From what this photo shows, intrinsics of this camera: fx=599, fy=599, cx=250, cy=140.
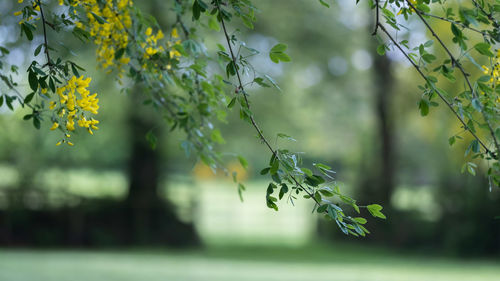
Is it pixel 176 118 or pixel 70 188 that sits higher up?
pixel 70 188

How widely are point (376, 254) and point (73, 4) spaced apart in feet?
37.6

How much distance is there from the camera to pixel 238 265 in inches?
412

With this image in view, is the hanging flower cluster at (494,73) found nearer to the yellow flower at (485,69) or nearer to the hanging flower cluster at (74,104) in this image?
the yellow flower at (485,69)

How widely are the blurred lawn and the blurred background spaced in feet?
0.21

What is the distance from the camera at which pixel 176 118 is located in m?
3.02

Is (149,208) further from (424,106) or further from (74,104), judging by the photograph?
(424,106)

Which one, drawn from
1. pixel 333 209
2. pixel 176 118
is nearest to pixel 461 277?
pixel 176 118

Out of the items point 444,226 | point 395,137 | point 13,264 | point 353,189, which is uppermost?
point 395,137

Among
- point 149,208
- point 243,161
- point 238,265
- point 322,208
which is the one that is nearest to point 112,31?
point 243,161

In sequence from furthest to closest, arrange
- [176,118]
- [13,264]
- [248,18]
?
A: [13,264] < [176,118] < [248,18]

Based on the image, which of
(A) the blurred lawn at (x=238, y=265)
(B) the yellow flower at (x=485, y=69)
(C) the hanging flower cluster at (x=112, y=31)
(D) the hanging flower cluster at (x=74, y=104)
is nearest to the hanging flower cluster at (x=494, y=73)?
(B) the yellow flower at (x=485, y=69)

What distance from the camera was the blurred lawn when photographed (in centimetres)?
817

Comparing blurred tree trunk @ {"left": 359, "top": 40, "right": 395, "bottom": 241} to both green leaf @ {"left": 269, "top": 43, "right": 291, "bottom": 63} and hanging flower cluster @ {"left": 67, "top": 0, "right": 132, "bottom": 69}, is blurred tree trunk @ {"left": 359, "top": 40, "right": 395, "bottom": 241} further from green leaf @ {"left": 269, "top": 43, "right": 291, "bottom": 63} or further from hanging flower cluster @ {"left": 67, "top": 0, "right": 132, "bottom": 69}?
green leaf @ {"left": 269, "top": 43, "right": 291, "bottom": 63}

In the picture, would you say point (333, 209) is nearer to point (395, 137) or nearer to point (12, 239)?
point (12, 239)
